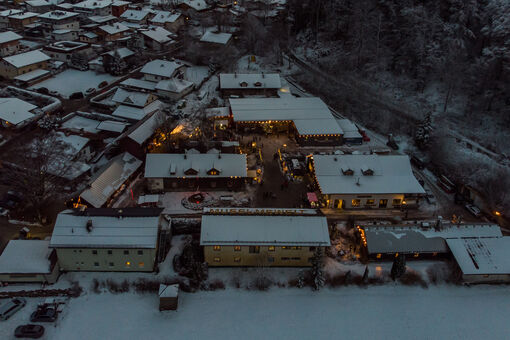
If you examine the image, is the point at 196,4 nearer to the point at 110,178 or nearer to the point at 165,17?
the point at 165,17

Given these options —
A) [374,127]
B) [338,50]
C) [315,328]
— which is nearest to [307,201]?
[315,328]

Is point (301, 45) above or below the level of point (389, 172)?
above

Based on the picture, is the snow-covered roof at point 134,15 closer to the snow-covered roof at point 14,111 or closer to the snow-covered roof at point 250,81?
the snow-covered roof at point 250,81

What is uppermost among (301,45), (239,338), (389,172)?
(301,45)

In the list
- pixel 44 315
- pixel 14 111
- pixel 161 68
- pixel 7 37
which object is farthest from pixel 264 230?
pixel 7 37

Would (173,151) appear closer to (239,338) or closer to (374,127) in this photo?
(239,338)

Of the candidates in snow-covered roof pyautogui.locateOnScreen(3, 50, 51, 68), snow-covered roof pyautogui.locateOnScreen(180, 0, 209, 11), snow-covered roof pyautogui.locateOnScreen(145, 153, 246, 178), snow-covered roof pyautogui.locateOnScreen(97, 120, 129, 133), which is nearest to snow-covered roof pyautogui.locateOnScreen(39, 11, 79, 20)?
snow-covered roof pyautogui.locateOnScreen(3, 50, 51, 68)

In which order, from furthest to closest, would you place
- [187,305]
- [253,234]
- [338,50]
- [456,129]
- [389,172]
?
[338,50] → [456,129] → [389,172] → [253,234] → [187,305]
